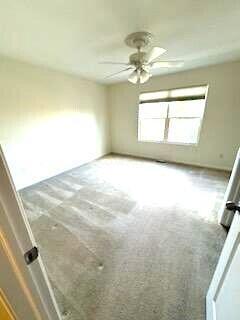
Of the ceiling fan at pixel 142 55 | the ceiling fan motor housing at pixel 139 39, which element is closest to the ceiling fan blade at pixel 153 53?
the ceiling fan at pixel 142 55

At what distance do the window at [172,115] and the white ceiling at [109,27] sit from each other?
1132 millimetres

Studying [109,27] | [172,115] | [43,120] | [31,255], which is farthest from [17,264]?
[172,115]

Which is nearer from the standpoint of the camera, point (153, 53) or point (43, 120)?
point (153, 53)

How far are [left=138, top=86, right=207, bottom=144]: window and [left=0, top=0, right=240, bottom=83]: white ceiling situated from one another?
3.71ft

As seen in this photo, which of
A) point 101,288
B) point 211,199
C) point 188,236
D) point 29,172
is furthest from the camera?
point 29,172

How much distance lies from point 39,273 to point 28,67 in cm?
337

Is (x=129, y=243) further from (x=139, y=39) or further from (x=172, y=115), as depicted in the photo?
(x=172, y=115)

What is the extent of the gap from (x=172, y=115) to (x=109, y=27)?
2.91 m

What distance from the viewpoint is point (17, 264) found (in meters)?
0.56

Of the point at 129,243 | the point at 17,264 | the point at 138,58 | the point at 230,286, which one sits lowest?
the point at 129,243

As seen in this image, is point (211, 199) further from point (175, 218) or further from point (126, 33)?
point (126, 33)

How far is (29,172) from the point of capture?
3139 millimetres

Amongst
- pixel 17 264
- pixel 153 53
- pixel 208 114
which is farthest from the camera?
pixel 208 114

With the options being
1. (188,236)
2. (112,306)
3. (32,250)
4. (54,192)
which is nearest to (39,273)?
(32,250)
